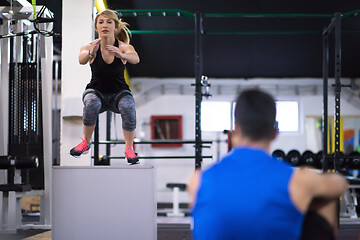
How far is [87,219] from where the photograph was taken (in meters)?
3.08

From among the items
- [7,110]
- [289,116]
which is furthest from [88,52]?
[289,116]

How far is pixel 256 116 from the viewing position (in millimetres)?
1286

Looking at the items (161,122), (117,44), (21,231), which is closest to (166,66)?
(161,122)

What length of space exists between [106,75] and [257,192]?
Result: 2.03m

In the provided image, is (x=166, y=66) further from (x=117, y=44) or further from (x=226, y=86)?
(x=117, y=44)

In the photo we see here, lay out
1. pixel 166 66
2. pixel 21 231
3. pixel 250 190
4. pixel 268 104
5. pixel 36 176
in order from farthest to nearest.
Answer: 1. pixel 166 66
2. pixel 36 176
3. pixel 21 231
4. pixel 268 104
5. pixel 250 190

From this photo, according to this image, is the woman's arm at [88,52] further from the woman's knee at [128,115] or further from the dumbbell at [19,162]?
the dumbbell at [19,162]

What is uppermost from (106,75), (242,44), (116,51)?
(242,44)

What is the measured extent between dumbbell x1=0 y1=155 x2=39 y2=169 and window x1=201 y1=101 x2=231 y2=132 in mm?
4849

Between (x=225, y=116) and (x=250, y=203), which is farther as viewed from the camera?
(x=225, y=116)

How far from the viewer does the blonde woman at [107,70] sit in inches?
118

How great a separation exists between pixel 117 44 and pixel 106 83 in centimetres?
27

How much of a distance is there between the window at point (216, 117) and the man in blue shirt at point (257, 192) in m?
7.54

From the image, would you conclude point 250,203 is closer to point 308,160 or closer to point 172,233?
point 172,233
